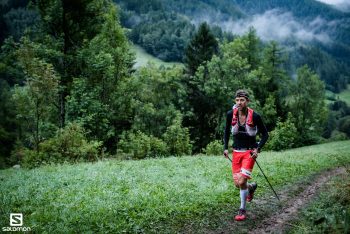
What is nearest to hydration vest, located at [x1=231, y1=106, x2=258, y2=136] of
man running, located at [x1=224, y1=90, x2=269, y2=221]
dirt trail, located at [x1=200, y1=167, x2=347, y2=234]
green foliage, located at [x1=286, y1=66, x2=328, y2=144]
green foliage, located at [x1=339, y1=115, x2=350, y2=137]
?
man running, located at [x1=224, y1=90, x2=269, y2=221]

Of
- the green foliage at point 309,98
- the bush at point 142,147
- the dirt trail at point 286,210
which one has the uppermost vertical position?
the dirt trail at point 286,210

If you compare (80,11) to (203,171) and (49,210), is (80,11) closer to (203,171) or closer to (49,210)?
(203,171)

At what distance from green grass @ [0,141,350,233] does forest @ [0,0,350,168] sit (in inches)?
321

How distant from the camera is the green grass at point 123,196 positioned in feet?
31.3

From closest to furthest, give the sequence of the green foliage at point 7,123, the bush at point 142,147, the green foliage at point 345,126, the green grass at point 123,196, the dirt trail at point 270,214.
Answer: the green grass at point 123,196 < the dirt trail at point 270,214 < the bush at point 142,147 < the green foliage at point 7,123 < the green foliage at point 345,126

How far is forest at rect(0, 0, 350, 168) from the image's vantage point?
25156mm

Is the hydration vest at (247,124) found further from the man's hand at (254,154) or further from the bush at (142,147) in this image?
the bush at (142,147)

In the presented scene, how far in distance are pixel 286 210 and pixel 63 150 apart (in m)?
16.2

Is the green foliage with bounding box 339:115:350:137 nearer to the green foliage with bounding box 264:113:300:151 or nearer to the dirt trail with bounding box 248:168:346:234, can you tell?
the green foliage with bounding box 264:113:300:151

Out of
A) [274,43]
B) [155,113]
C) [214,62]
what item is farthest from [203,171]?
[274,43]

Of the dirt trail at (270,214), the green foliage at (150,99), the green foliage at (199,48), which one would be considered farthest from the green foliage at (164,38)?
the dirt trail at (270,214)

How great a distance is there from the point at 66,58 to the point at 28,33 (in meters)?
4.02

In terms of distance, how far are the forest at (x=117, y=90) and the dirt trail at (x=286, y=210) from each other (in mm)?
14323

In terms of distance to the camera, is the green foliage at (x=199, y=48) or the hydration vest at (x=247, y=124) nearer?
the hydration vest at (x=247, y=124)
